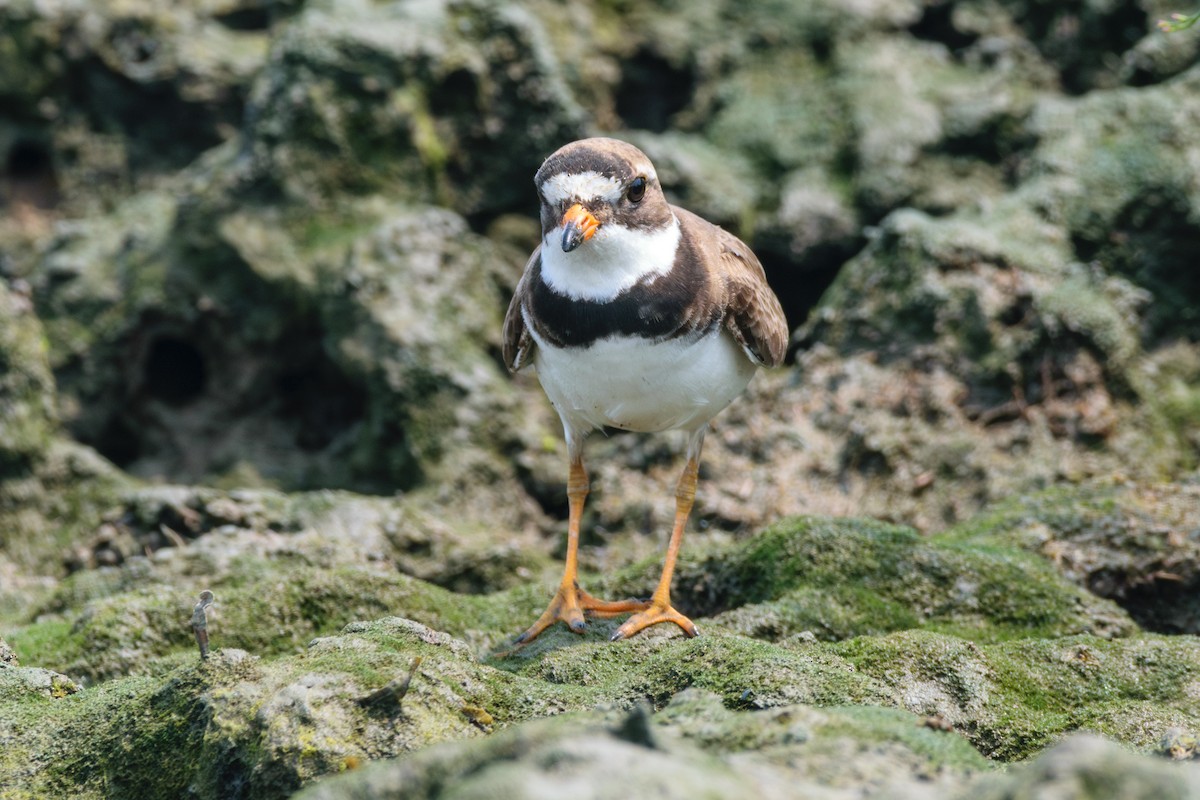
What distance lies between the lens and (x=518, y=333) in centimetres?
734

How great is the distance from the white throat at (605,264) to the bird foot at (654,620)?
161cm

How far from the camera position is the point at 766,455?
947 cm

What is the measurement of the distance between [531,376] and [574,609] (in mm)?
4095

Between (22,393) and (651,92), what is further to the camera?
(651,92)

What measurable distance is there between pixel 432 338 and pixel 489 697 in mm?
5078

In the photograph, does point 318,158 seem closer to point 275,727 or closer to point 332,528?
point 332,528

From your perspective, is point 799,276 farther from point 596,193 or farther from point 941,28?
point 596,193

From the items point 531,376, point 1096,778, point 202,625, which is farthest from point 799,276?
point 1096,778

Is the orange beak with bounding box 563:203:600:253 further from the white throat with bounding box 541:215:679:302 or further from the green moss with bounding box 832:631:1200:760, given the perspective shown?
the green moss with bounding box 832:631:1200:760

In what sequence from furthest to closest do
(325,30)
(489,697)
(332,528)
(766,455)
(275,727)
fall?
(325,30) < (766,455) < (332,528) < (489,697) < (275,727)

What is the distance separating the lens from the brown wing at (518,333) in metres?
7.12

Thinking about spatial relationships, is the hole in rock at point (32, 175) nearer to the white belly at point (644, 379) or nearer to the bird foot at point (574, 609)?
the white belly at point (644, 379)

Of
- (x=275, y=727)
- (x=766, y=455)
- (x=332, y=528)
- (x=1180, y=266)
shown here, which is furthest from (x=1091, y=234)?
(x=275, y=727)

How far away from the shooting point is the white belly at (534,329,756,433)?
652 cm
